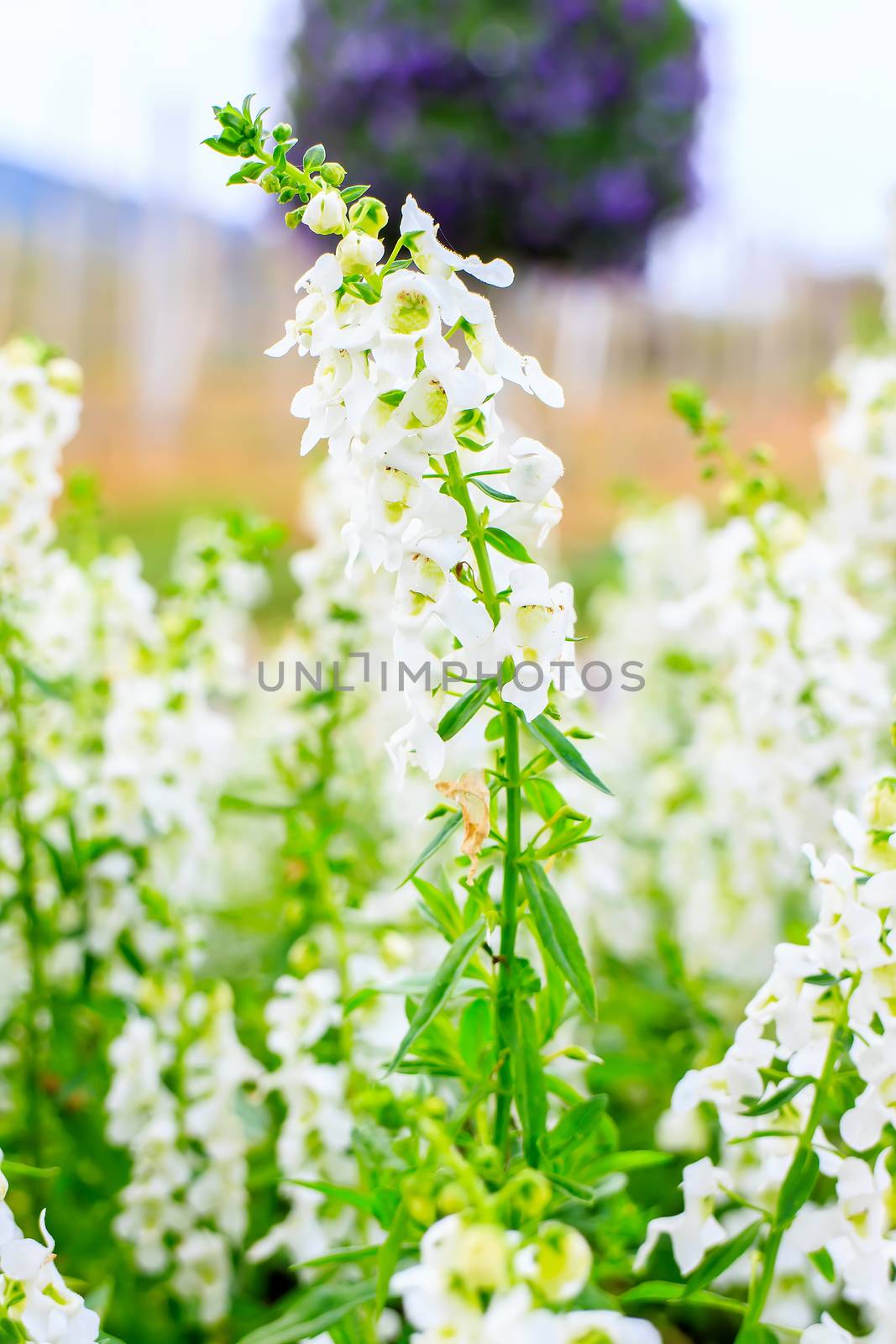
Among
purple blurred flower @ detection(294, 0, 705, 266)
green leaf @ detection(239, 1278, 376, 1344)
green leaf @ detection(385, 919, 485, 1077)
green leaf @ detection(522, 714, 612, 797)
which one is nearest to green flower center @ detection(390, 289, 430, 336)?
green leaf @ detection(522, 714, 612, 797)

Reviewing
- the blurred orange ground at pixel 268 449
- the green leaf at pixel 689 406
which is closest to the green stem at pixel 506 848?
the green leaf at pixel 689 406

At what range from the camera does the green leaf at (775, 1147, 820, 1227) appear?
2.47 ft

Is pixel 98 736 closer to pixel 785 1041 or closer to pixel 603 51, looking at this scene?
pixel 785 1041

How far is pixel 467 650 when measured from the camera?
0.71m

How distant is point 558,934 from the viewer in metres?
0.76

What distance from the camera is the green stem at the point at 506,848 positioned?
2.40 feet

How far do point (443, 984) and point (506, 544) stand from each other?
0.25m

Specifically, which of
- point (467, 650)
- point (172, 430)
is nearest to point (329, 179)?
point (467, 650)

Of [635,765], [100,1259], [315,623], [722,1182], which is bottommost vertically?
[100,1259]

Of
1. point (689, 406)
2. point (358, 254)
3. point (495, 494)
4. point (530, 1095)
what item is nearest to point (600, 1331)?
point (530, 1095)

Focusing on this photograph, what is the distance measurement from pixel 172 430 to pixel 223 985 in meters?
8.97

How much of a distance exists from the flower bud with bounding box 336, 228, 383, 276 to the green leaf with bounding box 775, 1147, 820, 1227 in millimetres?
556

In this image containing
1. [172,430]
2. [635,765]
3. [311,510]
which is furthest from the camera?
[172,430]

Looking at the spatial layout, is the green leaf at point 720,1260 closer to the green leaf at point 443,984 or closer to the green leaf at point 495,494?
the green leaf at point 443,984
